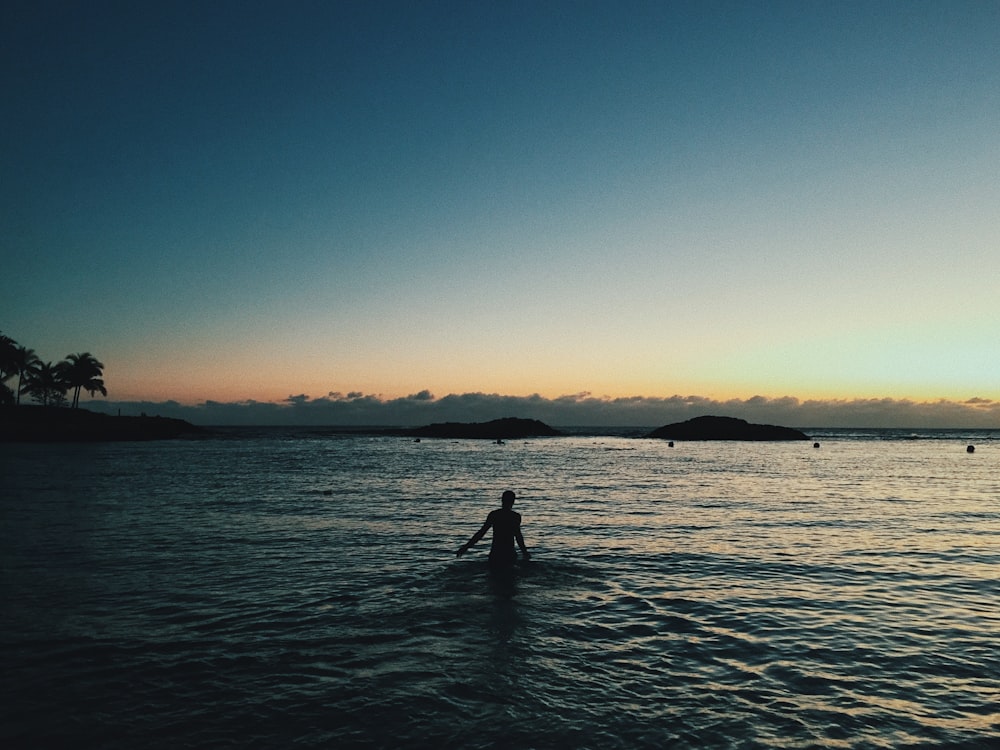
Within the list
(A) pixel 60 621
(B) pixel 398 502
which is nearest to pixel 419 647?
(A) pixel 60 621

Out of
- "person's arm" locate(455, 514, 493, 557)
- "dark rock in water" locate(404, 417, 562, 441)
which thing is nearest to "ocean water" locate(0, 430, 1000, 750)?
"person's arm" locate(455, 514, 493, 557)

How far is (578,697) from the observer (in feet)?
29.9

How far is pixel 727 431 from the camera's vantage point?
14250 cm

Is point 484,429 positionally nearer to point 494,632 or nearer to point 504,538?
point 504,538

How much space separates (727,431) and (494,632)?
462 feet

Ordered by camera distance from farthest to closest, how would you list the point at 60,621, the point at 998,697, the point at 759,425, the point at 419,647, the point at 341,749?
the point at 759,425 < the point at 60,621 < the point at 419,647 < the point at 998,697 < the point at 341,749

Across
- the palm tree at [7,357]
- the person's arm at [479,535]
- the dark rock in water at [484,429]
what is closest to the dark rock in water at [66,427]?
the palm tree at [7,357]

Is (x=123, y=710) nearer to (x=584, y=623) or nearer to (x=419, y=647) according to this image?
(x=419, y=647)

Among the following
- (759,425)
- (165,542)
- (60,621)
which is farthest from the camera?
(759,425)

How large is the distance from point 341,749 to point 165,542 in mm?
17000

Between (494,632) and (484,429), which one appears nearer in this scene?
(494,632)

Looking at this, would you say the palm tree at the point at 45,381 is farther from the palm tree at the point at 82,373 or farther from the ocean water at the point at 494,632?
the ocean water at the point at 494,632

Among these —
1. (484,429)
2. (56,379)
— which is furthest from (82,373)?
(484,429)

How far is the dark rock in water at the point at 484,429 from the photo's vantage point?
17362 cm
